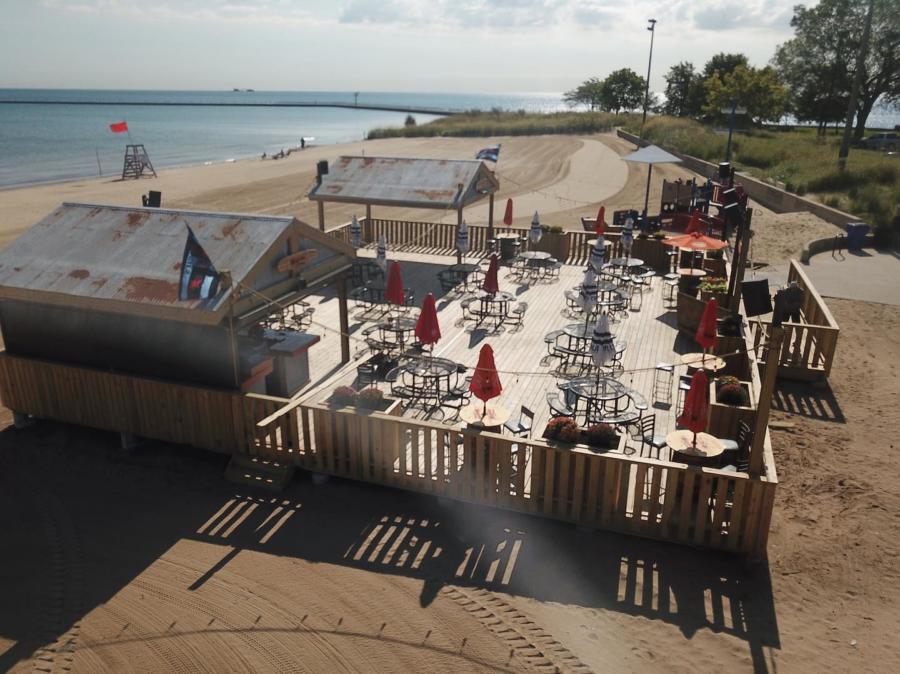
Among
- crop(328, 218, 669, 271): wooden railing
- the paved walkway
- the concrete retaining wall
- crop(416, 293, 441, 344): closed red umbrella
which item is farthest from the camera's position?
the concrete retaining wall

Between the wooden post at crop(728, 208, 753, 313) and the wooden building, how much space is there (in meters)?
7.51

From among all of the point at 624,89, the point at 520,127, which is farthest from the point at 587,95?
the point at 520,127

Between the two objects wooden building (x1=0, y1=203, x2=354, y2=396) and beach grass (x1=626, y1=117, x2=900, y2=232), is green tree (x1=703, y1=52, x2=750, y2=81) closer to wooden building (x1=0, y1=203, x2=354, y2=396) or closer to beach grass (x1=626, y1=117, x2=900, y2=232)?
beach grass (x1=626, y1=117, x2=900, y2=232)

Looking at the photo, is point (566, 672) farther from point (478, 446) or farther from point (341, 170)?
point (341, 170)

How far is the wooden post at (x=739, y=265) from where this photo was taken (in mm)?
12086

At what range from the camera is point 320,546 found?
8008mm

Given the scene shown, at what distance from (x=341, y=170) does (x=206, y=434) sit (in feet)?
44.1

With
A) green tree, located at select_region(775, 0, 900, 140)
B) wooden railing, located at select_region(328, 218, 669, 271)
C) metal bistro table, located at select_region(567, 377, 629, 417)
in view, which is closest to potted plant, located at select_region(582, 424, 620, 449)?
metal bistro table, located at select_region(567, 377, 629, 417)

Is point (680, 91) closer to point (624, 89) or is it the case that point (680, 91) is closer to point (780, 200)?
point (624, 89)

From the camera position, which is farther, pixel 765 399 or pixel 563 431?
pixel 563 431

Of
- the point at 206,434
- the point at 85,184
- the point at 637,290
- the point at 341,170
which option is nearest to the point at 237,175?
the point at 85,184

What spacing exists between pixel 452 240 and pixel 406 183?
10.2ft

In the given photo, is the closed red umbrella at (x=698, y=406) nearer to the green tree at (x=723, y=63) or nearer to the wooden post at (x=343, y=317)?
the wooden post at (x=343, y=317)

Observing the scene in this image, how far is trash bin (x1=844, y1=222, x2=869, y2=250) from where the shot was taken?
74.8ft
